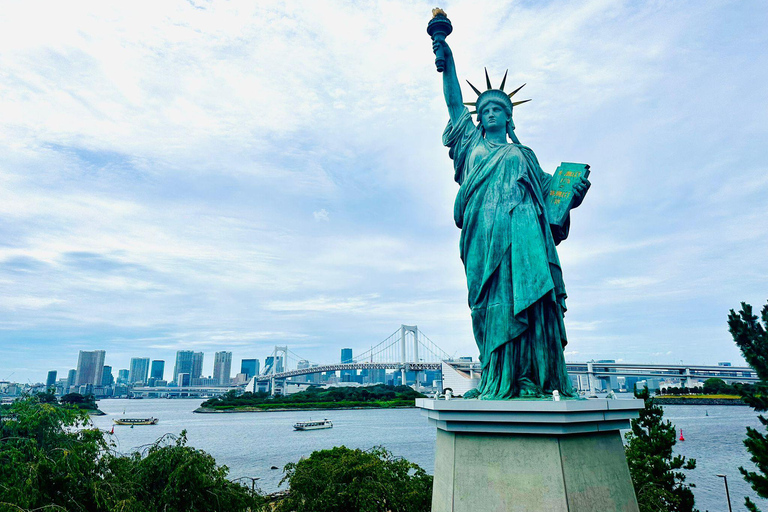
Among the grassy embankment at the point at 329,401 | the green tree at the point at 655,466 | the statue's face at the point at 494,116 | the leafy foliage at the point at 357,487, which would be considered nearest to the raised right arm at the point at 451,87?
the statue's face at the point at 494,116

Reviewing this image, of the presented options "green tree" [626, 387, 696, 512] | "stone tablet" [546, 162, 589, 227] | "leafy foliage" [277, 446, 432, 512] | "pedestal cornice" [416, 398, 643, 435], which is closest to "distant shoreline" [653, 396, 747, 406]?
"green tree" [626, 387, 696, 512]

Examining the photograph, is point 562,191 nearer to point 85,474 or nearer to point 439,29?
point 439,29

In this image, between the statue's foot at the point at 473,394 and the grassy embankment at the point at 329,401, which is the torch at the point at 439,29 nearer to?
the statue's foot at the point at 473,394

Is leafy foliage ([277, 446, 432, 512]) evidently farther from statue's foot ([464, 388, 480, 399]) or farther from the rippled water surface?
the rippled water surface

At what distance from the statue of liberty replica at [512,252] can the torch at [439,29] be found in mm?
910

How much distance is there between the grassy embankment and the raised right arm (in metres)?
56.5

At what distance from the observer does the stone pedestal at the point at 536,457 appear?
18.2 ft

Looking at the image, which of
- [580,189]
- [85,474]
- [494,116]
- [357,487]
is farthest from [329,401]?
[580,189]

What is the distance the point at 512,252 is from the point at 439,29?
4308 mm

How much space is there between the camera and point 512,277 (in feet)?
22.9

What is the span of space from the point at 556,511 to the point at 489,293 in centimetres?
284

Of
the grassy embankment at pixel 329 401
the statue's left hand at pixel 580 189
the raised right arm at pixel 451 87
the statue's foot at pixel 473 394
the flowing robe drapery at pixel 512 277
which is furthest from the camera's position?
the grassy embankment at pixel 329 401

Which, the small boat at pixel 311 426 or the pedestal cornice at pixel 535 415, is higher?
the pedestal cornice at pixel 535 415

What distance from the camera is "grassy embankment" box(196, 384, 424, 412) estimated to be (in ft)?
211
